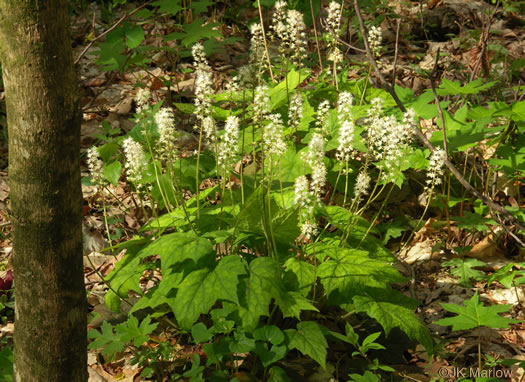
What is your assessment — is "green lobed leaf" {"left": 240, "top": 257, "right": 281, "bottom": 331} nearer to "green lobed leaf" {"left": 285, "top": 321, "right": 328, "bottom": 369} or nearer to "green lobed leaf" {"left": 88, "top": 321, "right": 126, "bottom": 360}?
"green lobed leaf" {"left": 285, "top": 321, "right": 328, "bottom": 369}

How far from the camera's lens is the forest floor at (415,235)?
2.47m

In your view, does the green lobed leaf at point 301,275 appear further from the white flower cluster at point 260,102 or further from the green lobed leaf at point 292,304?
the white flower cluster at point 260,102

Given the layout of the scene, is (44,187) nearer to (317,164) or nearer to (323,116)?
(317,164)

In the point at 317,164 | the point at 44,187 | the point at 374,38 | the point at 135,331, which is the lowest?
the point at 135,331

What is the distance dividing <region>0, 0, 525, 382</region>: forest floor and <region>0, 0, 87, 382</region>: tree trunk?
2.68 feet

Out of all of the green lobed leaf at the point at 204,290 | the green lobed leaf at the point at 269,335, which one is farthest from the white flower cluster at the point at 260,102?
the green lobed leaf at the point at 269,335

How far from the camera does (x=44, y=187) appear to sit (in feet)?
4.91

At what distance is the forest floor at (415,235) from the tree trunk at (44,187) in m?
0.82

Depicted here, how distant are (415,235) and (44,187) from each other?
259 centimetres

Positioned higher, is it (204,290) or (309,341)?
(204,290)

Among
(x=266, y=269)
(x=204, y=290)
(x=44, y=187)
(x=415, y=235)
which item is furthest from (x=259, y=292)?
(x=415, y=235)

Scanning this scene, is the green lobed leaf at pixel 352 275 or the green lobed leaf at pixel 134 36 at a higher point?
the green lobed leaf at pixel 134 36

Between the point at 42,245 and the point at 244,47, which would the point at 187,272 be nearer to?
the point at 42,245

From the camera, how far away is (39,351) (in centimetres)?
167
